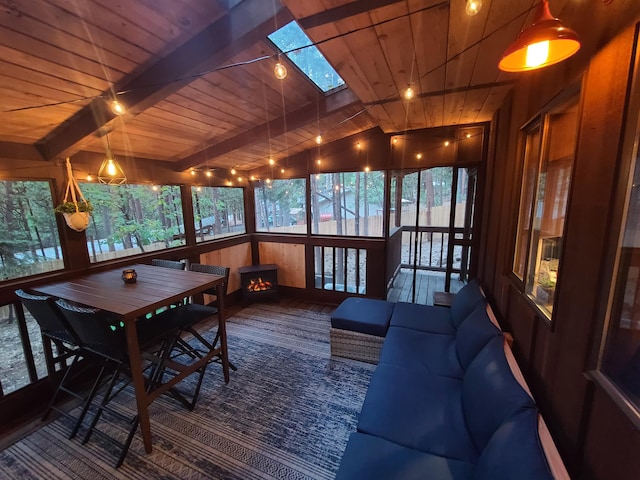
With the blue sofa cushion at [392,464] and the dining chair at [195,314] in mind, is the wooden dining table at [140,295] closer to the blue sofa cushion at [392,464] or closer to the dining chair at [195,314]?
the dining chair at [195,314]

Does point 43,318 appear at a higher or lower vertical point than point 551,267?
lower

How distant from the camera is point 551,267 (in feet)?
5.13

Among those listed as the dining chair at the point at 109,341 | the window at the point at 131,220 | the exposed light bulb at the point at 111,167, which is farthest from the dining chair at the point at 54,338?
the exposed light bulb at the point at 111,167

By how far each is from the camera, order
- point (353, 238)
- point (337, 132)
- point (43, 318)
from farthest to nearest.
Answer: point (353, 238) → point (337, 132) → point (43, 318)

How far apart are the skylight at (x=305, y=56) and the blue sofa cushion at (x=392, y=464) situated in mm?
2053

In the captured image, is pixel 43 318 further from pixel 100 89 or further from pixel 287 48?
→ pixel 287 48

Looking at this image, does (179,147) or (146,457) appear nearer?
(146,457)

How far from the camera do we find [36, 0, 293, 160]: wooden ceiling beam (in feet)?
4.73

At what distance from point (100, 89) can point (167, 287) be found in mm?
1492

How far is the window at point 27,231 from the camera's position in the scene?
210 cm

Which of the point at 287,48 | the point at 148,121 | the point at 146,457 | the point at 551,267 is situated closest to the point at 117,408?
the point at 146,457

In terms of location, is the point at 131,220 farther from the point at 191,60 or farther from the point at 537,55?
the point at 537,55

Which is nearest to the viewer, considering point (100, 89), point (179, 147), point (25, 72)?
point (25, 72)

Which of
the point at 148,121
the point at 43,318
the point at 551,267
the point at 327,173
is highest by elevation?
the point at 148,121
